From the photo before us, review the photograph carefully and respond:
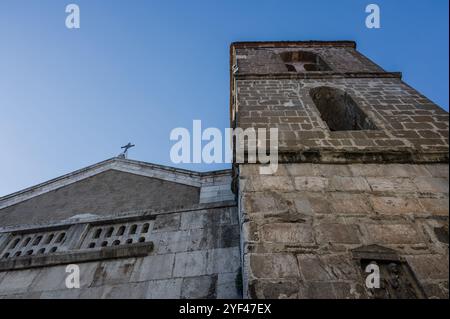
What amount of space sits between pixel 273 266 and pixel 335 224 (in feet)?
3.20

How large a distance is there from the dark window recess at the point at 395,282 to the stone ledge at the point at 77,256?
343 centimetres

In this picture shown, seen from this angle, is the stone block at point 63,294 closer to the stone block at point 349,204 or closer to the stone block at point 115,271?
the stone block at point 115,271

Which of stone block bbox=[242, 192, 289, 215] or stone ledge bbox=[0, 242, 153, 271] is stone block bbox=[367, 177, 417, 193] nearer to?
stone block bbox=[242, 192, 289, 215]

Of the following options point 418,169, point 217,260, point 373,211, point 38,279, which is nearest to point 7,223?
point 38,279

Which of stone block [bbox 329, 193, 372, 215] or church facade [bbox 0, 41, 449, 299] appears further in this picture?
stone block [bbox 329, 193, 372, 215]

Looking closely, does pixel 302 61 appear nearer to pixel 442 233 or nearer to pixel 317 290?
pixel 442 233

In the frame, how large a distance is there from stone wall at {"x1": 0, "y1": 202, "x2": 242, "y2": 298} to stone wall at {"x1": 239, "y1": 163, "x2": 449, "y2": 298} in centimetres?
130

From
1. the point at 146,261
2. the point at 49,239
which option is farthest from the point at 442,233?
the point at 49,239

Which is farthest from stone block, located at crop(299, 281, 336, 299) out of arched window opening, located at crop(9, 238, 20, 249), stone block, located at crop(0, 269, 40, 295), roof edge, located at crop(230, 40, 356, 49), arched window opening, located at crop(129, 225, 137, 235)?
roof edge, located at crop(230, 40, 356, 49)

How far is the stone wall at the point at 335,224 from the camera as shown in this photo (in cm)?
291

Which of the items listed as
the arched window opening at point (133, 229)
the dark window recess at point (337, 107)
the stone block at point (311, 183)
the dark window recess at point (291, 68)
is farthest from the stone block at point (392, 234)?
the dark window recess at point (291, 68)

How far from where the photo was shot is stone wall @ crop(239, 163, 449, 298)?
2.91m

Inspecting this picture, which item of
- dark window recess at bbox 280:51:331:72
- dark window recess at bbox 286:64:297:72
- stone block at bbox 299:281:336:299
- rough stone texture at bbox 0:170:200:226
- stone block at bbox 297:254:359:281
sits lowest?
stone block at bbox 299:281:336:299
